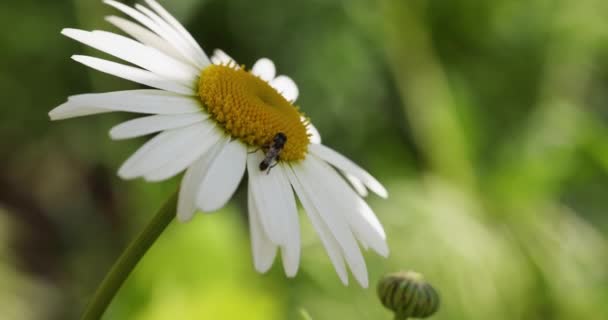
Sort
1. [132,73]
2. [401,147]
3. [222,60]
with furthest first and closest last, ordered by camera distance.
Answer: [401,147]
[222,60]
[132,73]

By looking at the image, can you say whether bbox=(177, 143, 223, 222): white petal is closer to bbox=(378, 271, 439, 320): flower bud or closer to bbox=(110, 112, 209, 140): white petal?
bbox=(110, 112, 209, 140): white petal

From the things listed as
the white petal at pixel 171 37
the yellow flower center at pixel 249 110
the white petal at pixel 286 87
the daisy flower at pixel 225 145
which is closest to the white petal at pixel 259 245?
the daisy flower at pixel 225 145

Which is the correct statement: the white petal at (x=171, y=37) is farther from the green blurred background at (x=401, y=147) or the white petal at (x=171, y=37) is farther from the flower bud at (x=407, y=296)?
the green blurred background at (x=401, y=147)

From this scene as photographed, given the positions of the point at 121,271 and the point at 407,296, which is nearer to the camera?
the point at 121,271

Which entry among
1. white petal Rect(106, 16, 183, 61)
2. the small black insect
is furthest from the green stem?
white petal Rect(106, 16, 183, 61)

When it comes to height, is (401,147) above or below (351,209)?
below

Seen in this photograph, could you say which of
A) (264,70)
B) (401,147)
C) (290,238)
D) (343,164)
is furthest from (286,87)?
(401,147)

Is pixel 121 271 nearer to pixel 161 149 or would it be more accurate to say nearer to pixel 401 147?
pixel 161 149
